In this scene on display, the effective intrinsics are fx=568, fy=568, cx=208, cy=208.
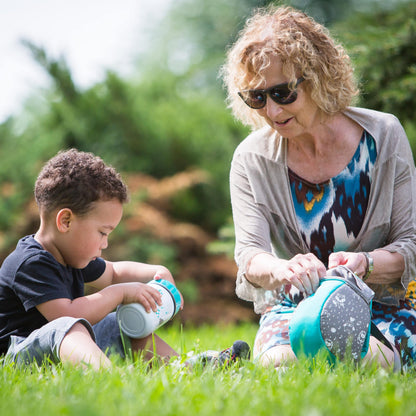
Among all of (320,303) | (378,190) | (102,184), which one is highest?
(102,184)

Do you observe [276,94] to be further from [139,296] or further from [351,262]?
[139,296]


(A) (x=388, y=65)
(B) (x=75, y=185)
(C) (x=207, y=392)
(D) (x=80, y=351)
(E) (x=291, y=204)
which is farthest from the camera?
(A) (x=388, y=65)

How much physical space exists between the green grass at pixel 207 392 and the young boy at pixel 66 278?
0.27 m

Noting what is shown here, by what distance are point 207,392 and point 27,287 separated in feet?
3.96

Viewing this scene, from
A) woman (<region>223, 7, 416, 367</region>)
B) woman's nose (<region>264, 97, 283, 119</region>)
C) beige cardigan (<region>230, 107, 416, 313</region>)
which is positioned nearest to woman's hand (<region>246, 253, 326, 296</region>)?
woman (<region>223, 7, 416, 367</region>)

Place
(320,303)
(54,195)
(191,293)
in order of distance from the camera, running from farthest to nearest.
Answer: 1. (191,293)
2. (54,195)
3. (320,303)

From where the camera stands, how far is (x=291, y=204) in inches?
127

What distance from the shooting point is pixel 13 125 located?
25.6 feet

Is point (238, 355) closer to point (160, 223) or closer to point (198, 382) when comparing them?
point (198, 382)

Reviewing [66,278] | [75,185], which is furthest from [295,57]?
[66,278]

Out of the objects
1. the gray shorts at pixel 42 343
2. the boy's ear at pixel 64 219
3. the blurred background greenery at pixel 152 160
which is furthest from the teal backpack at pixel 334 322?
the blurred background greenery at pixel 152 160

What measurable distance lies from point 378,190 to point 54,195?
1747mm

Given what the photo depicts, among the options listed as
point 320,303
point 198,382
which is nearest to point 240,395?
point 198,382

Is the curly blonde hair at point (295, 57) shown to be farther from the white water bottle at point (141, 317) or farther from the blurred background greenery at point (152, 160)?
the blurred background greenery at point (152, 160)
